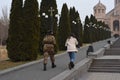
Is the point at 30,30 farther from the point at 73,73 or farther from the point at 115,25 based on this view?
the point at 115,25

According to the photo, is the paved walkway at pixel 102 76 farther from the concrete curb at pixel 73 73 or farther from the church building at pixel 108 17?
the church building at pixel 108 17

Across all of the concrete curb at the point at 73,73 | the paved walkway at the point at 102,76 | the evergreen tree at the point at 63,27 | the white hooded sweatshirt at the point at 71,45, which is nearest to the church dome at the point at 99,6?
the evergreen tree at the point at 63,27

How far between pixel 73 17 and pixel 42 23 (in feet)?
46.1

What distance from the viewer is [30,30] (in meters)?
19.6

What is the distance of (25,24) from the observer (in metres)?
19.4

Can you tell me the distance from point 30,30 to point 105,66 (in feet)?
15.3

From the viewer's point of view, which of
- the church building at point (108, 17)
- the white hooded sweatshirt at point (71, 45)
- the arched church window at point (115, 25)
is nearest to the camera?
the white hooded sweatshirt at point (71, 45)

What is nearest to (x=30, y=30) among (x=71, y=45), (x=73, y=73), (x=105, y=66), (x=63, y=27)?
(x=105, y=66)

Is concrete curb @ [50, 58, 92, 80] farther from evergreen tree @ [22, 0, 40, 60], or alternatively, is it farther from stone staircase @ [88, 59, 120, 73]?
evergreen tree @ [22, 0, 40, 60]

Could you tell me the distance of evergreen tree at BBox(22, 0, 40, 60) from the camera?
1906 cm

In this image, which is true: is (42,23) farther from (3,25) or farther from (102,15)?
(102,15)

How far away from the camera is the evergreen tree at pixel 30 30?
62.5ft

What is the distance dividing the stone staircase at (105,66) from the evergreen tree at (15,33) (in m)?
4.01

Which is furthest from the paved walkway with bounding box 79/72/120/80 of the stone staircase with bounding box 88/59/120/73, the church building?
the church building
